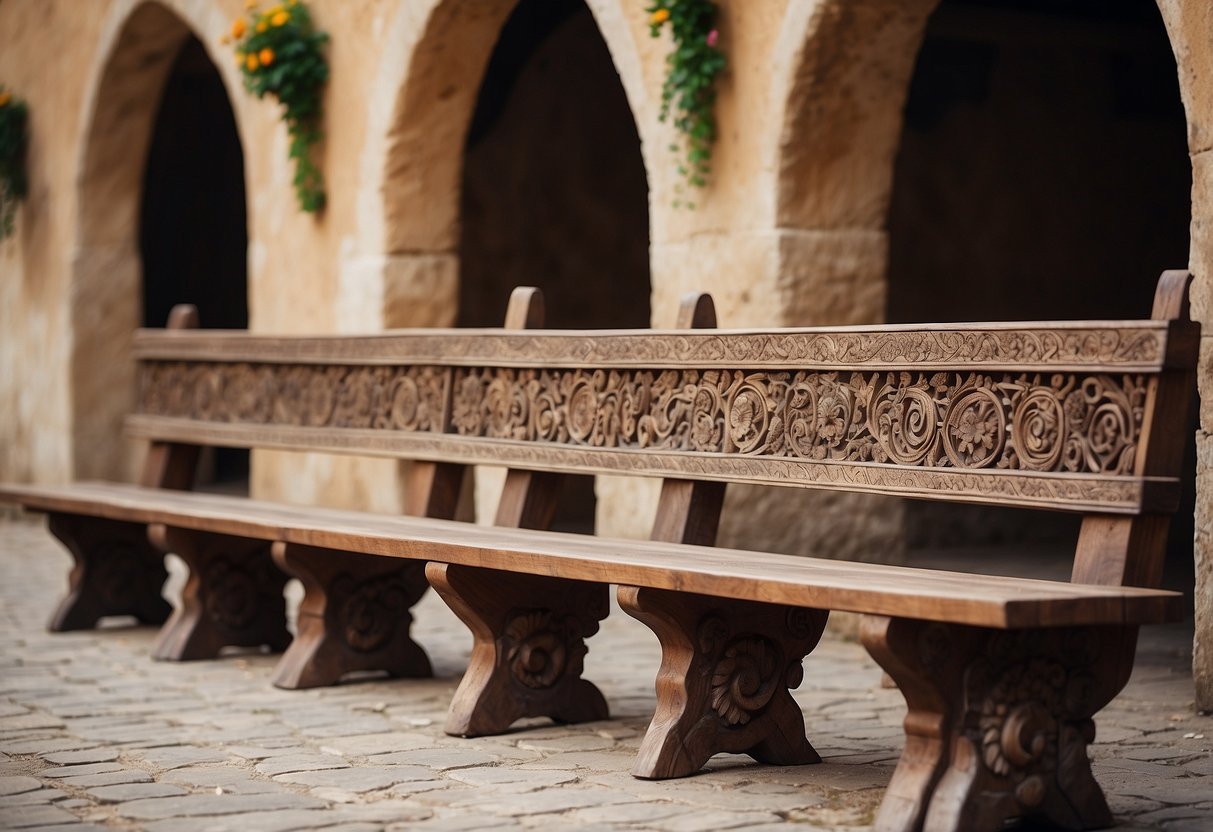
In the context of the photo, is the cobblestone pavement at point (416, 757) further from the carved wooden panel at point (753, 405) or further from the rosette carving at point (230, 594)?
the carved wooden panel at point (753, 405)

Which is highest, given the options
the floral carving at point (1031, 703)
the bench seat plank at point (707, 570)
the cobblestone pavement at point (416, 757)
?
the bench seat plank at point (707, 570)

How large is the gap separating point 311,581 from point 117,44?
19.7 feet

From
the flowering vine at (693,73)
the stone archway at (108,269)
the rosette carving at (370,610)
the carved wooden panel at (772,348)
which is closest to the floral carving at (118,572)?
the carved wooden panel at (772,348)

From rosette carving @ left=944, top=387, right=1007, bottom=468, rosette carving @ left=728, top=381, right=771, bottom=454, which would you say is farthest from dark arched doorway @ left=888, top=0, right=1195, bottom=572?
rosette carving @ left=944, top=387, right=1007, bottom=468

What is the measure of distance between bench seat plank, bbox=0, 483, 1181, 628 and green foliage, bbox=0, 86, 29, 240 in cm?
632

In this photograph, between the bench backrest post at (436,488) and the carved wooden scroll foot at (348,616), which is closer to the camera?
the carved wooden scroll foot at (348,616)

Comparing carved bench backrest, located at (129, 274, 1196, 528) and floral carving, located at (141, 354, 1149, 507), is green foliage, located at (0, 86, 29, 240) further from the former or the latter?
floral carving, located at (141, 354, 1149, 507)

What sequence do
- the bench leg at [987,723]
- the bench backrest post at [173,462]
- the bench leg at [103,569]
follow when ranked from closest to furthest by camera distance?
the bench leg at [987,723] → the bench leg at [103,569] → the bench backrest post at [173,462]

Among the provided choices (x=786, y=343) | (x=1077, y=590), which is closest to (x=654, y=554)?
(x=786, y=343)

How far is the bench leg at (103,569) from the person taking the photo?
620 centimetres

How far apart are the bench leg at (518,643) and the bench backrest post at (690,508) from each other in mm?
256

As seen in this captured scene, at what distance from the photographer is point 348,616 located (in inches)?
198

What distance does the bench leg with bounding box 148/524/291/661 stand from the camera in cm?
551

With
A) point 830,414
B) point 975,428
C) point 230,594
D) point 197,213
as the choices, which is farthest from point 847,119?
point 197,213
